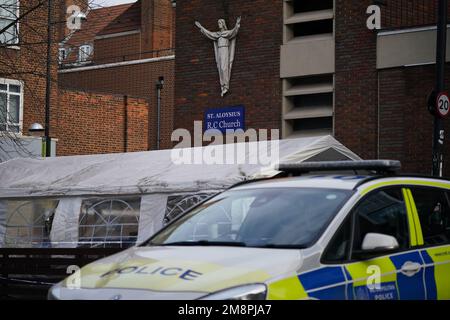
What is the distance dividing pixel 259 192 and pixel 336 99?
13215 mm

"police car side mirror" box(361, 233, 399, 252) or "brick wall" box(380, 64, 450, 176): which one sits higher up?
"brick wall" box(380, 64, 450, 176)

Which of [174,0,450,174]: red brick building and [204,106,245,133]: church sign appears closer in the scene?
[174,0,450,174]: red brick building

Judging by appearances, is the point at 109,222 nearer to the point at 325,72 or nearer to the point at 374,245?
the point at 325,72

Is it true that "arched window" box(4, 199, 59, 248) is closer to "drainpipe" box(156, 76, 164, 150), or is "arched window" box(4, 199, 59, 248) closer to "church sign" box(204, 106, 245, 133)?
"church sign" box(204, 106, 245, 133)

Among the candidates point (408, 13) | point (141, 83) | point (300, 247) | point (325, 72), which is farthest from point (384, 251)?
point (141, 83)

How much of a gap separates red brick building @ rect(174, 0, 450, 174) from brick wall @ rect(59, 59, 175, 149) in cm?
1961

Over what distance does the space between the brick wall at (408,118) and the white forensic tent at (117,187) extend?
2.52 m

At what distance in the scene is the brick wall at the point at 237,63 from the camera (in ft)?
70.7

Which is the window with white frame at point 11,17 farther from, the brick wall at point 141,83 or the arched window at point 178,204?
the brick wall at point 141,83

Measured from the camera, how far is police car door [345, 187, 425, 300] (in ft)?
21.8

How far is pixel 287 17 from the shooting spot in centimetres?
2150

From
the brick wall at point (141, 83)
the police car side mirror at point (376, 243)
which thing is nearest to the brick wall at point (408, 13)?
the police car side mirror at point (376, 243)

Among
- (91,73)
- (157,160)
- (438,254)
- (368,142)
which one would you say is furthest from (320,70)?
(91,73)

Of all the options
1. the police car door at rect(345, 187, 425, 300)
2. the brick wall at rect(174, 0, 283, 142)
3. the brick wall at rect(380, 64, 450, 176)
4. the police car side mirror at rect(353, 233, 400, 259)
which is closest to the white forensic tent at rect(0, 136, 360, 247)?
the brick wall at rect(380, 64, 450, 176)
